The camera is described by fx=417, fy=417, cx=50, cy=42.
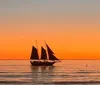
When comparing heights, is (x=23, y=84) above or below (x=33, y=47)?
below

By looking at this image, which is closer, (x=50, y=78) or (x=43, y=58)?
(x=50, y=78)

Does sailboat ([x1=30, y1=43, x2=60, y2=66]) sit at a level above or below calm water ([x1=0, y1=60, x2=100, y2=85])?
above

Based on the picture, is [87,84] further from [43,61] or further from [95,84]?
[43,61]

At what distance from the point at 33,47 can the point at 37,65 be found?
13.1m

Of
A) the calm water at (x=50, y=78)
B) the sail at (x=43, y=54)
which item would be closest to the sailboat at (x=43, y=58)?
the sail at (x=43, y=54)

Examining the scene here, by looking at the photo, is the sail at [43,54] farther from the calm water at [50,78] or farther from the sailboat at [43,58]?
the calm water at [50,78]

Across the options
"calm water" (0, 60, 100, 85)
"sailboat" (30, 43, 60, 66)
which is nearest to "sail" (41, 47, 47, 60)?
"sailboat" (30, 43, 60, 66)

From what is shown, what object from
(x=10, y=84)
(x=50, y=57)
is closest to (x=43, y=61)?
(x=50, y=57)

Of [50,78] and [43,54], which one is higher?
[43,54]

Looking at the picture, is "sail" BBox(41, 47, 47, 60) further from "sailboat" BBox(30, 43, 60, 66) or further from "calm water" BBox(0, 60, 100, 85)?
"calm water" BBox(0, 60, 100, 85)

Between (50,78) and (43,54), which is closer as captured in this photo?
(50,78)

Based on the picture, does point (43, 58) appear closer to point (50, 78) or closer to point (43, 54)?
point (43, 54)

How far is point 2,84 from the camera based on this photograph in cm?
6216

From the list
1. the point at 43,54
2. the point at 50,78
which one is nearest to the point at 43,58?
the point at 43,54
